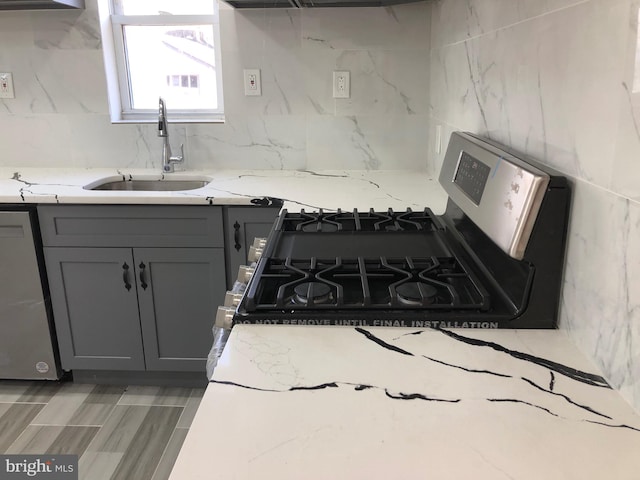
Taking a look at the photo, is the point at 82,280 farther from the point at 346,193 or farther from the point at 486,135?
the point at 486,135

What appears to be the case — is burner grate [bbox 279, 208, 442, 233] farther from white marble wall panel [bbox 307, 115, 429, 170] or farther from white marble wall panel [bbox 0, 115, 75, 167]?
white marble wall panel [bbox 0, 115, 75, 167]

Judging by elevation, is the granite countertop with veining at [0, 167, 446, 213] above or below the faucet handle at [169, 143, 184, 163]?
below

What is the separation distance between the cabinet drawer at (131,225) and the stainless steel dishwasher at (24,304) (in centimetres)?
7

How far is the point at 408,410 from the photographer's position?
741 mm

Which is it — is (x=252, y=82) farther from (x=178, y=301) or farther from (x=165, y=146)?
(x=178, y=301)

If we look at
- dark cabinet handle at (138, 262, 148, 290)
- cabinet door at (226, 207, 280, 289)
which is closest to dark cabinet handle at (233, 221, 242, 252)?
cabinet door at (226, 207, 280, 289)

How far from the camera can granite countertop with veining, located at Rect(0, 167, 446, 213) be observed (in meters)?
1.97

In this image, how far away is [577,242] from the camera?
901 millimetres

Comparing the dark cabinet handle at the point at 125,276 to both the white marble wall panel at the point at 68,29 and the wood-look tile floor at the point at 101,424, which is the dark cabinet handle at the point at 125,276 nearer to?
the wood-look tile floor at the point at 101,424

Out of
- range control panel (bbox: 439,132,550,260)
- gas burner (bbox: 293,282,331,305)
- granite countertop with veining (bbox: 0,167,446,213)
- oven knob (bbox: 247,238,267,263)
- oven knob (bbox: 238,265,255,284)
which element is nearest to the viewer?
range control panel (bbox: 439,132,550,260)

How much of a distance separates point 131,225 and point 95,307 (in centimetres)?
40

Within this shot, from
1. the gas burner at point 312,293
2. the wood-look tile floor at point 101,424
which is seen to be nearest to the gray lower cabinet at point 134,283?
the wood-look tile floor at point 101,424

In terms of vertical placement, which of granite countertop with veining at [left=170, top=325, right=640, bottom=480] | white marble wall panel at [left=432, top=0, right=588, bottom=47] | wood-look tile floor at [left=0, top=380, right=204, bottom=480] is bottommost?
wood-look tile floor at [left=0, top=380, right=204, bottom=480]

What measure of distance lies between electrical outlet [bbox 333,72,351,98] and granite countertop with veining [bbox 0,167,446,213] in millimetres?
348
